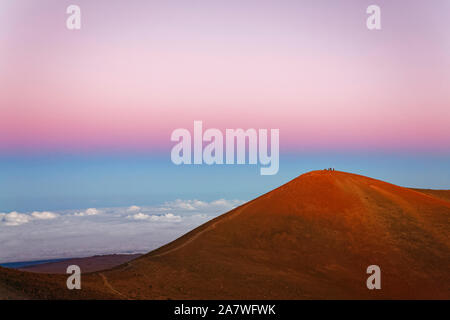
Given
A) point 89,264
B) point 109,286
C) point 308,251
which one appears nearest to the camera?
point 109,286

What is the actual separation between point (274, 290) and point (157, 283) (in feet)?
22.3

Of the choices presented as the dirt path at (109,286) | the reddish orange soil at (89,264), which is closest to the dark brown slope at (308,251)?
the dirt path at (109,286)

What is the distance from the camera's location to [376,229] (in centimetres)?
3353

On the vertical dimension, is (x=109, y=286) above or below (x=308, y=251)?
below

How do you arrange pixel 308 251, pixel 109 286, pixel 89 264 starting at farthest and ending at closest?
1. pixel 89 264
2. pixel 308 251
3. pixel 109 286

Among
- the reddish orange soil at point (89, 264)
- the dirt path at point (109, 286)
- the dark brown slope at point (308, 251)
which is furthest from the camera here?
the reddish orange soil at point (89, 264)

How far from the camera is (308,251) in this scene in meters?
30.6

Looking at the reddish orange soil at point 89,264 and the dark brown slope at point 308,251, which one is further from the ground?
the dark brown slope at point 308,251

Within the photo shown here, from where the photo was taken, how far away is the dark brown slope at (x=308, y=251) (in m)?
24.1

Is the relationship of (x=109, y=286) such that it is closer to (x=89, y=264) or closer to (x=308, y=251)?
(x=308, y=251)

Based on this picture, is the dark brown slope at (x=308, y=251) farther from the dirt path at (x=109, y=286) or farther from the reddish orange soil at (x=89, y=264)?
the reddish orange soil at (x=89, y=264)

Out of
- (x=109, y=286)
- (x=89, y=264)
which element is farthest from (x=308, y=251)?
(x=89, y=264)

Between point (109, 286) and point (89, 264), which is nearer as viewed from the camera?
point (109, 286)

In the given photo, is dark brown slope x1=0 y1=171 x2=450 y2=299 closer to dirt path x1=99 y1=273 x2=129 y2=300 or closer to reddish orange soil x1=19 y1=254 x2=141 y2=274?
dirt path x1=99 y1=273 x2=129 y2=300
